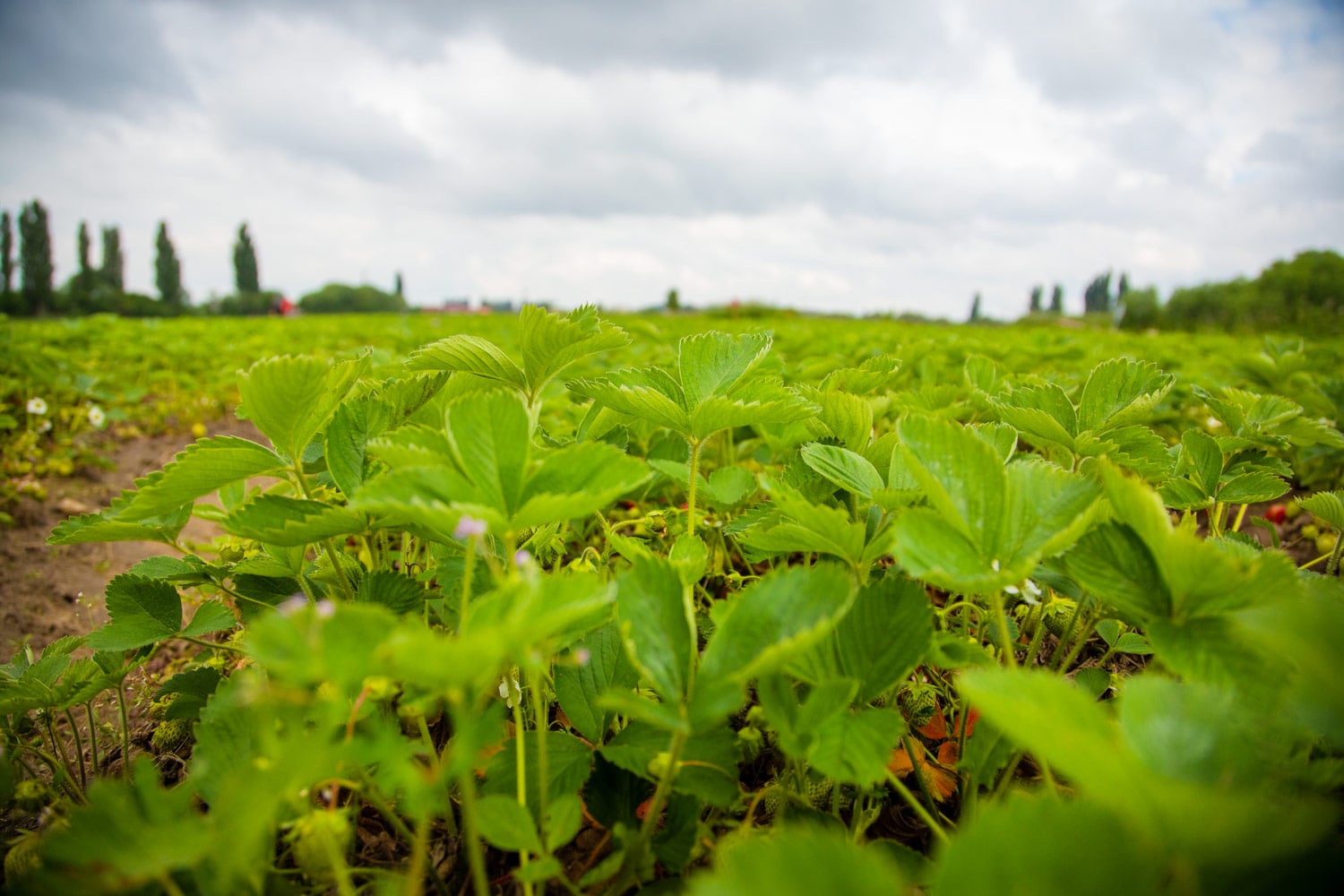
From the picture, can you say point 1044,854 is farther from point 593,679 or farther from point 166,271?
point 166,271

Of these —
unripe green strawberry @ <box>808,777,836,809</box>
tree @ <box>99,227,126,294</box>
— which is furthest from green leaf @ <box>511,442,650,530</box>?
tree @ <box>99,227,126,294</box>

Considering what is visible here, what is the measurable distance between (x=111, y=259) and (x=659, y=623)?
248 ft

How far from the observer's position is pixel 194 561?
1.13 meters

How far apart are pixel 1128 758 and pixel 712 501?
921mm

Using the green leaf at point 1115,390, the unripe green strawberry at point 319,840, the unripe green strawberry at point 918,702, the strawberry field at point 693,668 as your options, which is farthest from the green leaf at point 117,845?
the green leaf at point 1115,390

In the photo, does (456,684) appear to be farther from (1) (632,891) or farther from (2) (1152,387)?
(2) (1152,387)

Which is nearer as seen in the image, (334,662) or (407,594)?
(334,662)

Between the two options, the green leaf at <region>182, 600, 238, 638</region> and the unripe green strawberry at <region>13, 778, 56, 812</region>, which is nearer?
the unripe green strawberry at <region>13, 778, 56, 812</region>

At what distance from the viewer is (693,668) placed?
702 millimetres

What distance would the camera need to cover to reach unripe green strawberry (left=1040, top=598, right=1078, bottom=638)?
119 centimetres

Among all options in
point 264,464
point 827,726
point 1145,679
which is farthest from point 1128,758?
point 264,464

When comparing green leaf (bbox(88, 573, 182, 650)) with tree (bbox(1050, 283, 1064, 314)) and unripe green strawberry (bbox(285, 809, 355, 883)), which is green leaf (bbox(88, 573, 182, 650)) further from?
tree (bbox(1050, 283, 1064, 314))

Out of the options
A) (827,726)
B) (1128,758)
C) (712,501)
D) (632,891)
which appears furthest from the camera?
(712,501)

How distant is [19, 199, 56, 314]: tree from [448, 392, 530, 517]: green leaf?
7080 centimetres
